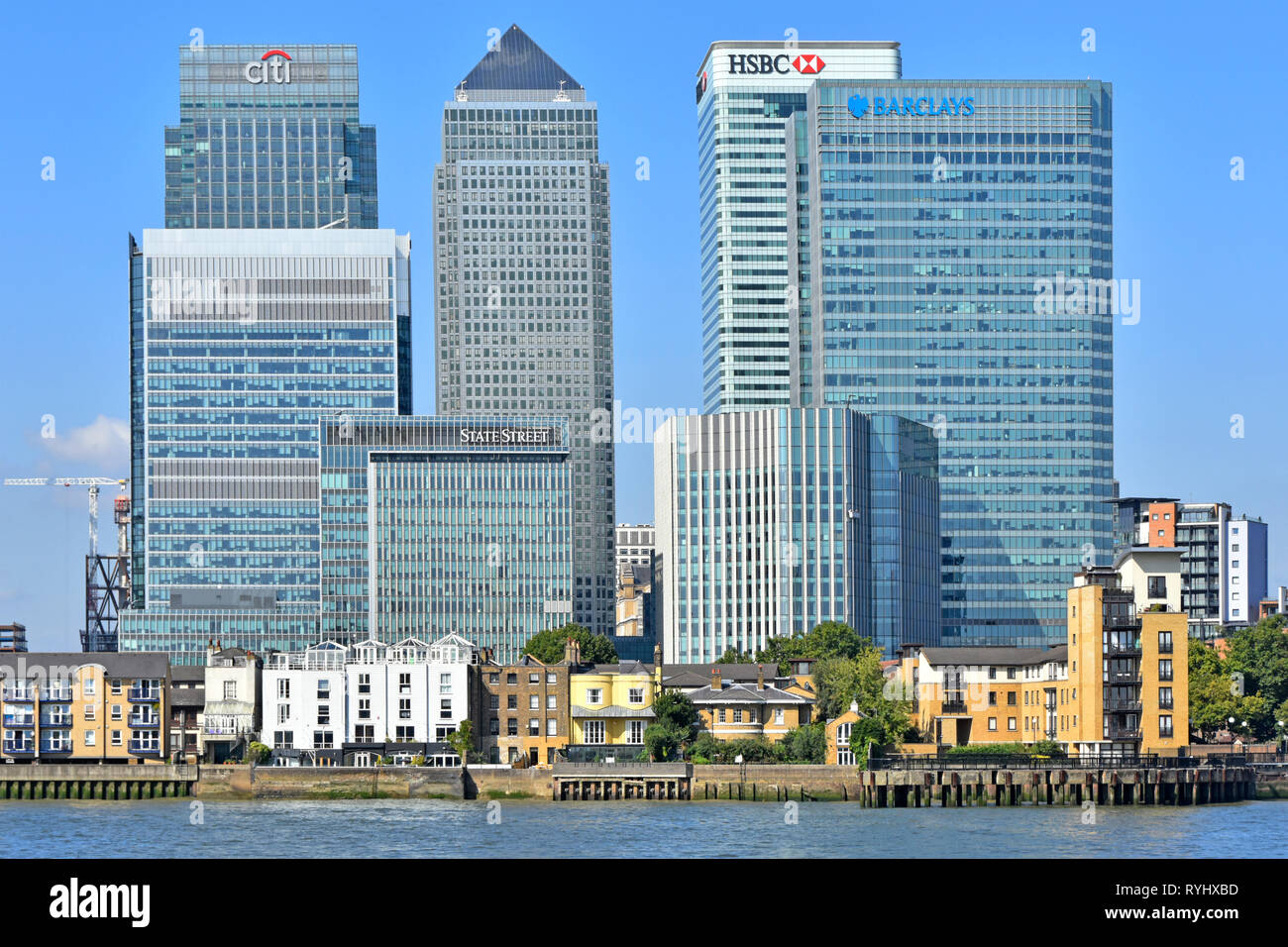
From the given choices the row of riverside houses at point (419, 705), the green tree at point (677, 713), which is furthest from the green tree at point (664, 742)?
the row of riverside houses at point (419, 705)

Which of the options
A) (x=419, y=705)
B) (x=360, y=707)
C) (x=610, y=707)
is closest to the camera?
(x=419, y=705)

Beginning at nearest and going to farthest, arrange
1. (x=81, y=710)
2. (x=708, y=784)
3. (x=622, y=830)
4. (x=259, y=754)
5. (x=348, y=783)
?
1. (x=622, y=830)
2. (x=708, y=784)
3. (x=348, y=783)
4. (x=259, y=754)
5. (x=81, y=710)

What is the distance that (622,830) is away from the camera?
105375 mm

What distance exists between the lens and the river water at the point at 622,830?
92375 mm

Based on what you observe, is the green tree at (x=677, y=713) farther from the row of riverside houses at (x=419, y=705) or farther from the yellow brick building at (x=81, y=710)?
the yellow brick building at (x=81, y=710)

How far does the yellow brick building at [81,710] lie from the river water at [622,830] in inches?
969

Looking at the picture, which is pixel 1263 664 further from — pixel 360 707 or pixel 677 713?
pixel 360 707

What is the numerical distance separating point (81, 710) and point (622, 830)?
7690 cm

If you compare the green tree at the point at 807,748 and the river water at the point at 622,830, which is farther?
the green tree at the point at 807,748

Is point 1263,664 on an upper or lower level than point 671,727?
upper


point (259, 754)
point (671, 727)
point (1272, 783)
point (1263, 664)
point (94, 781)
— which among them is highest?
point (1263, 664)

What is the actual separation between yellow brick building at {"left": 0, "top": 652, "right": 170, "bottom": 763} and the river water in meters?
24.6

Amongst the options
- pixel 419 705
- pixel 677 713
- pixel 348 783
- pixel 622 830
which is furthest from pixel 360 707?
pixel 622 830
